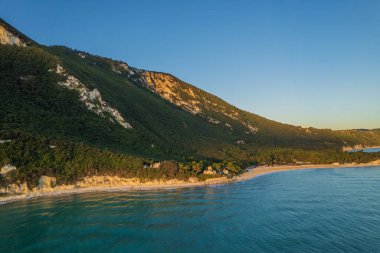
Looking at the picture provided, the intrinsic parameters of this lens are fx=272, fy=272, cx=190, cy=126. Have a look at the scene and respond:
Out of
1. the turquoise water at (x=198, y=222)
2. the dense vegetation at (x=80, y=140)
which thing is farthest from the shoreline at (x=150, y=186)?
the turquoise water at (x=198, y=222)

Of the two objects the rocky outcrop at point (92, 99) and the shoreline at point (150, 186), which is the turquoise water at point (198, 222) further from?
the rocky outcrop at point (92, 99)

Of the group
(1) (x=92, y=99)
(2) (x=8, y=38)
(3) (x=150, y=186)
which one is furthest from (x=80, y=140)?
(2) (x=8, y=38)

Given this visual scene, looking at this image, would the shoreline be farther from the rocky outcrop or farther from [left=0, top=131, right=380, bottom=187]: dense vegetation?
the rocky outcrop

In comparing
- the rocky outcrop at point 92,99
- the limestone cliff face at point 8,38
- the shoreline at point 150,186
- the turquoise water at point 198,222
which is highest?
the limestone cliff face at point 8,38

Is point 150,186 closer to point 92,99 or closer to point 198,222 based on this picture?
point 198,222

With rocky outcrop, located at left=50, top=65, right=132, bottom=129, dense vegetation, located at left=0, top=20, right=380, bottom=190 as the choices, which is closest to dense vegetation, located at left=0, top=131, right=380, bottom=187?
dense vegetation, located at left=0, top=20, right=380, bottom=190

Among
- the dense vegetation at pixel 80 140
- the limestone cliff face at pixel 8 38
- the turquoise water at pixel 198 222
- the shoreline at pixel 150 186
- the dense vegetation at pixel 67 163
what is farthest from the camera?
the limestone cliff face at pixel 8 38
